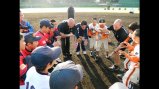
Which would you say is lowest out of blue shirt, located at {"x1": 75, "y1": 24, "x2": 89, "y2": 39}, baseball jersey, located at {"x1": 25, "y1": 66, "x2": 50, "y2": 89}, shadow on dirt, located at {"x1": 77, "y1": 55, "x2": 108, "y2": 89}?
shadow on dirt, located at {"x1": 77, "y1": 55, "x2": 108, "y2": 89}

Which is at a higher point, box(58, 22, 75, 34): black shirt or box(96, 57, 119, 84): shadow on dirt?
box(58, 22, 75, 34): black shirt

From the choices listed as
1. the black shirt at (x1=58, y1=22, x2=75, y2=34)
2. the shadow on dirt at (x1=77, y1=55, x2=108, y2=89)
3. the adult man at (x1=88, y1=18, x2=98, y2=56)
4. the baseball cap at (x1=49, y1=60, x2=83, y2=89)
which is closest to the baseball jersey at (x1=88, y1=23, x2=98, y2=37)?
the adult man at (x1=88, y1=18, x2=98, y2=56)

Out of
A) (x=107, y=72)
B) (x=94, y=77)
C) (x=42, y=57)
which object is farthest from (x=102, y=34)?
(x=42, y=57)

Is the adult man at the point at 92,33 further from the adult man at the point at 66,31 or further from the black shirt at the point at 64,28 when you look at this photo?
the black shirt at the point at 64,28

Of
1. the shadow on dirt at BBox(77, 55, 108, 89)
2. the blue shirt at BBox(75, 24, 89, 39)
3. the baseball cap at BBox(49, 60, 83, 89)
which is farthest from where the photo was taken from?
the blue shirt at BBox(75, 24, 89, 39)

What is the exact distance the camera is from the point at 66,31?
42.5 feet

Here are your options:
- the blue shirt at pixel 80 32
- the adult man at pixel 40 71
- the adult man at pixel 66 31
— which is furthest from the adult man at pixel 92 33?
the adult man at pixel 40 71

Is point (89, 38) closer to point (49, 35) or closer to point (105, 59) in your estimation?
point (105, 59)

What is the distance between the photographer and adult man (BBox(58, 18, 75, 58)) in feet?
41.0

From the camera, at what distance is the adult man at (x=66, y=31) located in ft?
41.0

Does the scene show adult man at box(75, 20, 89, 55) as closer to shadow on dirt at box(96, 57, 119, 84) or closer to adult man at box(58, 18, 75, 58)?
adult man at box(58, 18, 75, 58)

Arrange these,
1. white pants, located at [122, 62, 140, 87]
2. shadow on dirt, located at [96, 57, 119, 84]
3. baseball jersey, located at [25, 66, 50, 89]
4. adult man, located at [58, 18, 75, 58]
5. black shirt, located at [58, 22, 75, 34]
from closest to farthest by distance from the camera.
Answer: baseball jersey, located at [25, 66, 50, 89] → white pants, located at [122, 62, 140, 87] → shadow on dirt, located at [96, 57, 119, 84] → adult man, located at [58, 18, 75, 58] → black shirt, located at [58, 22, 75, 34]
